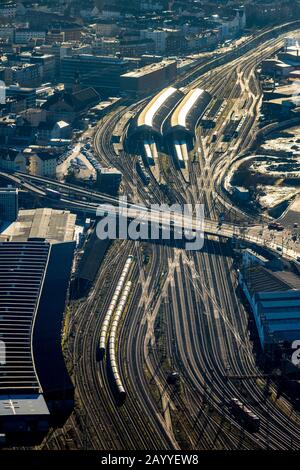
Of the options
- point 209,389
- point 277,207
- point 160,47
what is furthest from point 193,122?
point 209,389

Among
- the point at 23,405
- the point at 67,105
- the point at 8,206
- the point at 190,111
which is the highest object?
the point at 8,206

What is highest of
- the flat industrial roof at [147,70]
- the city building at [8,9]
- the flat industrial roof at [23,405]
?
the city building at [8,9]

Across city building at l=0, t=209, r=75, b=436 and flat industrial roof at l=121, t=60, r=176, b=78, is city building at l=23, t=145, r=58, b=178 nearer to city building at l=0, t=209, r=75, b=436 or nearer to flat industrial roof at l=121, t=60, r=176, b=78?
city building at l=0, t=209, r=75, b=436

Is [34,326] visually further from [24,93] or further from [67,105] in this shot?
[24,93]

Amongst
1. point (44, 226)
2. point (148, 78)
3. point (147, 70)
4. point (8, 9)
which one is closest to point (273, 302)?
point (44, 226)

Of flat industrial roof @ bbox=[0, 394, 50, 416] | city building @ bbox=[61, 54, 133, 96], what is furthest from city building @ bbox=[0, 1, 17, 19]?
flat industrial roof @ bbox=[0, 394, 50, 416]

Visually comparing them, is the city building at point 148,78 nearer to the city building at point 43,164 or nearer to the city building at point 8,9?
the city building at point 43,164

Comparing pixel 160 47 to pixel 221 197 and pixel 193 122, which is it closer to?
pixel 193 122

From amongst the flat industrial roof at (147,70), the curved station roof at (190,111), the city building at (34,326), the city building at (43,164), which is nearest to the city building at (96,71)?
the flat industrial roof at (147,70)
